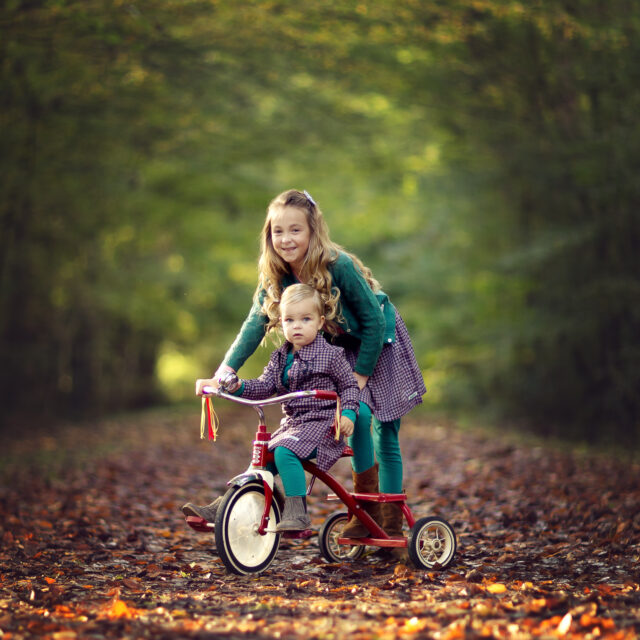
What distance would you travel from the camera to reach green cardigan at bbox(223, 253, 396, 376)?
4.36 meters

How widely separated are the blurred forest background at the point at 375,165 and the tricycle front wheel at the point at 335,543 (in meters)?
5.20

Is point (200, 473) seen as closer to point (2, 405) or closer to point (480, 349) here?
point (480, 349)

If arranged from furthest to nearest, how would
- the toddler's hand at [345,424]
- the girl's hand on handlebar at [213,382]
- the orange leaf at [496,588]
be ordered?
the girl's hand on handlebar at [213,382]
the toddler's hand at [345,424]
the orange leaf at [496,588]

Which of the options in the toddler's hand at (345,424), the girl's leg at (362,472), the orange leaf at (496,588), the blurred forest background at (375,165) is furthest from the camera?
the blurred forest background at (375,165)

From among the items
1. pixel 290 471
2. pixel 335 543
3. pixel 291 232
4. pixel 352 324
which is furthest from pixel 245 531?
pixel 291 232

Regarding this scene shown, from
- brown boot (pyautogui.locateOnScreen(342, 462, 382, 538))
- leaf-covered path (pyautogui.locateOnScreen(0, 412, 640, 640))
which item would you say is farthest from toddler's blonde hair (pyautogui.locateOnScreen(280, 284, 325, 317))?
leaf-covered path (pyautogui.locateOnScreen(0, 412, 640, 640))

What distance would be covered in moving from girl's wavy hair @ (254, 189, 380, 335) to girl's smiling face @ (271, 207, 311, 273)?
3 centimetres

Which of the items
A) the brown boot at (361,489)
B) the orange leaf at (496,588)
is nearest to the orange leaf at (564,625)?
the orange leaf at (496,588)

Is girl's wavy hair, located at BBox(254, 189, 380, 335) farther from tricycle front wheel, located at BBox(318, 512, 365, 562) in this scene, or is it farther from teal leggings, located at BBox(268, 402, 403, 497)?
Answer: tricycle front wheel, located at BBox(318, 512, 365, 562)

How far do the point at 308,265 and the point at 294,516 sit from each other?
1231 millimetres

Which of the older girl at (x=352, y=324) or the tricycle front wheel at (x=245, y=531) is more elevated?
the older girl at (x=352, y=324)

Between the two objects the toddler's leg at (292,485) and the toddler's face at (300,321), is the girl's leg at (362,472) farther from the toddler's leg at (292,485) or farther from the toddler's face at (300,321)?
the toddler's face at (300,321)

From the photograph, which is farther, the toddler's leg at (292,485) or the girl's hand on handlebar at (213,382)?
the girl's hand on handlebar at (213,382)

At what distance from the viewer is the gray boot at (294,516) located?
4.07m
